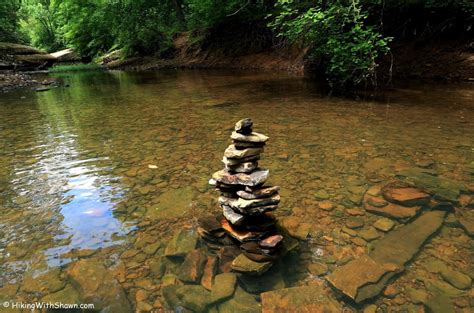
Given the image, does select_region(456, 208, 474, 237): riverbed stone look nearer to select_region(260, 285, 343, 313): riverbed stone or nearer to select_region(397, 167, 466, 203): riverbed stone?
select_region(397, 167, 466, 203): riverbed stone

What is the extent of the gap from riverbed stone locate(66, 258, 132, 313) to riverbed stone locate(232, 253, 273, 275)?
957 mm

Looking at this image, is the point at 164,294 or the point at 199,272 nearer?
the point at 164,294

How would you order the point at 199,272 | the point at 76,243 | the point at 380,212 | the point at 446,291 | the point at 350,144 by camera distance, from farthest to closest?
the point at 350,144, the point at 380,212, the point at 76,243, the point at 199,272, the point at 446,291

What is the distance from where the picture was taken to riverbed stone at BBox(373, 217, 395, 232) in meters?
3.50

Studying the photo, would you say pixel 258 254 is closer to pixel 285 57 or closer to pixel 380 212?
pixel 380 212

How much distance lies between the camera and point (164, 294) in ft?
8.95

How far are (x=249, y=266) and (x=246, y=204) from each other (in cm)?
59

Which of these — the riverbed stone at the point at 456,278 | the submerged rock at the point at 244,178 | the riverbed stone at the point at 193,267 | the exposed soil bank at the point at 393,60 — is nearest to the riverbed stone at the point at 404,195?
the riverbed stone at the point at 456,278

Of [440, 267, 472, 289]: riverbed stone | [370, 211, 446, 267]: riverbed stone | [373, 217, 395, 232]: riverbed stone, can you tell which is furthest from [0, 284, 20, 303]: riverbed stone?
[440, 267, 472, 289]: riverbed stone

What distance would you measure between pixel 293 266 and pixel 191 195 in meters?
1.93

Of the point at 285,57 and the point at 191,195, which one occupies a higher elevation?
the point at 285,57

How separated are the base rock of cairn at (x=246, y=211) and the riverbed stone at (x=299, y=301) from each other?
300 mm

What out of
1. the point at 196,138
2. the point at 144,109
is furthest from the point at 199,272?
the point at 144,109

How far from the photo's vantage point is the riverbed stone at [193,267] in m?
2.90
